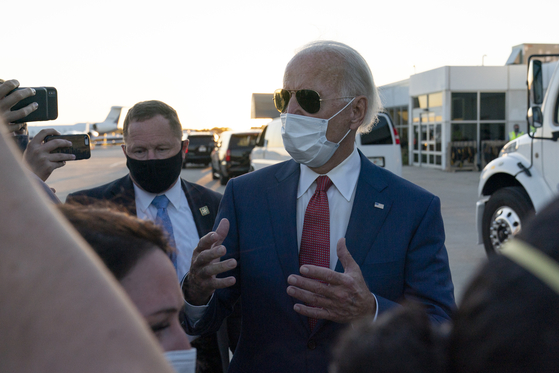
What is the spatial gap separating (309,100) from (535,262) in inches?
84.8

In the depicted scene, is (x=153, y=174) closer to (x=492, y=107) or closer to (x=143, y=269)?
(x=143, y=269)

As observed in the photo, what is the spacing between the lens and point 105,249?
1.00 m

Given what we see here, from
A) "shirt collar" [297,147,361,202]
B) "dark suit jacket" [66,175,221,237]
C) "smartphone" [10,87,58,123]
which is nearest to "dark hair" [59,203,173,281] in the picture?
"shirt collar" [297,147,361,202]

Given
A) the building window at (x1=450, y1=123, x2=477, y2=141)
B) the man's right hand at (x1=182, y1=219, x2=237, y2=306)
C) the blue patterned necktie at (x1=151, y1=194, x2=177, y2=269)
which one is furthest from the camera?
the building window at (x1=450, y1=123, x2=477, y2=141)

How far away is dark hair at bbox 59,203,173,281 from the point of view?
1006mm

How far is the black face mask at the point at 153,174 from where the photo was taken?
300 cm

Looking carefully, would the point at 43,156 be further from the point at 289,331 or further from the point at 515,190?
the point at 515,190

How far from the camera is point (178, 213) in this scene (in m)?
3.04

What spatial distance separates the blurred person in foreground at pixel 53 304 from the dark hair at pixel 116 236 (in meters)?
0.63

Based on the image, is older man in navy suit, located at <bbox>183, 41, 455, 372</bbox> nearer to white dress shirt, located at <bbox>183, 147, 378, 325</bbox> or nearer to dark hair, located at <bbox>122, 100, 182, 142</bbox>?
white dress shirt, located at <bbox>183, 147, 378, 325</bbox>

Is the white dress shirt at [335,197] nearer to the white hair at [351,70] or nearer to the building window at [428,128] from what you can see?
the white hair at [351,70]

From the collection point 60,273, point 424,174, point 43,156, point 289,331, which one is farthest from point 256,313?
point 424,174

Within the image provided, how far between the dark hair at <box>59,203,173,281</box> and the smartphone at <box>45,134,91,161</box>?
77.9 inches

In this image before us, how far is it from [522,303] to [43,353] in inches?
13.8
